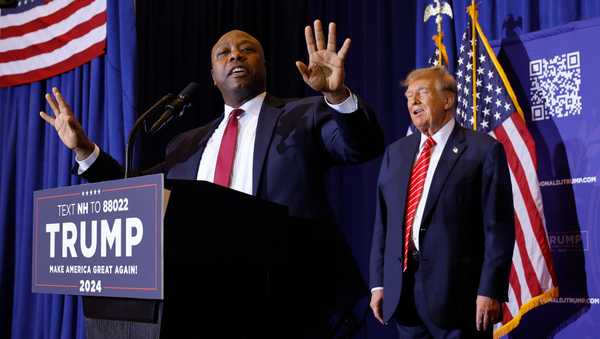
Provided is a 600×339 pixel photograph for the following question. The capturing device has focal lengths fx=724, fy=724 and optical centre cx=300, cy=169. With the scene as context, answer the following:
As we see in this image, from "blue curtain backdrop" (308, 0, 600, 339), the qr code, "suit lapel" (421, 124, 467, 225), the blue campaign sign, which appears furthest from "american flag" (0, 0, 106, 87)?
the blue campaign sign

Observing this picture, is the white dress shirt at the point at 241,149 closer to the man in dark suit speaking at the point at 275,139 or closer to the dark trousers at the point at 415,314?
the man in dark suit speaking at the point at 275,139

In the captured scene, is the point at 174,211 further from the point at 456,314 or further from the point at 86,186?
the point at 456,314

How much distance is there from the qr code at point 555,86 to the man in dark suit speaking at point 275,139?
1.73m

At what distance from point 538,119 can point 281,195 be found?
2.02 metres

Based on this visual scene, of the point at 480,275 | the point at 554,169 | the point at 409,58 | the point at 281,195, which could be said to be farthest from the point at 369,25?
the point at 281,195

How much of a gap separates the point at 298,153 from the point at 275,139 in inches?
3.3

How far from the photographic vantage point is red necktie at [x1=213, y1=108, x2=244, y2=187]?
2.19 meters

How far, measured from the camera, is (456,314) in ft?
8.35

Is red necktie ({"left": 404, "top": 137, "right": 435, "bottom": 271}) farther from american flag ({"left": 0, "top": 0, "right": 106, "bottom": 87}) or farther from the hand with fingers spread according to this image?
american flag ({"left": 0, "top": 0, "right": 106, "bottom": 87})

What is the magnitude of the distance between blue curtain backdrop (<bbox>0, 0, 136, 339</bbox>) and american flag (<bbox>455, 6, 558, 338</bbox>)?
1.86 meters

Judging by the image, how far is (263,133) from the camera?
219cm

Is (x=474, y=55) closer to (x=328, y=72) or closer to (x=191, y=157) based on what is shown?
(x=191, y=157)

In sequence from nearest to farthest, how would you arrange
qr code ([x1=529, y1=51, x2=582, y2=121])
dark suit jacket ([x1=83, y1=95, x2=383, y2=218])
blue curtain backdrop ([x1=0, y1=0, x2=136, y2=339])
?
dark suit jacket ([x1=83, y1=95, x2=383, y2=218]) → qr code ([x1=529, y1=51, x2=582, y2=121]) → blue curtain backdrop ([x1=0, y1=0, x2=136, y2=339])

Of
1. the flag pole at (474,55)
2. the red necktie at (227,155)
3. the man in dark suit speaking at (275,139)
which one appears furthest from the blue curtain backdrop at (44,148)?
the flag pole at (474,55)
